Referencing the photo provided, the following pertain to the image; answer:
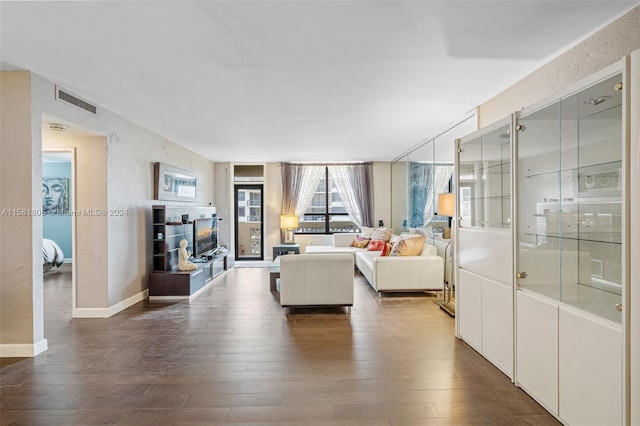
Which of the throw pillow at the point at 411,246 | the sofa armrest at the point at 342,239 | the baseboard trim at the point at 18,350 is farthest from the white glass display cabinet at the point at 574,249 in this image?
the sofa armrest at the point at 342,239

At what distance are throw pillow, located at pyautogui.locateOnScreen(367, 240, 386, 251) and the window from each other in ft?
4.45

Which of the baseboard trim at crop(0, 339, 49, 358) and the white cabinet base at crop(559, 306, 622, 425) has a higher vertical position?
the white cabinet base at crop(559, 306, 622, 425)

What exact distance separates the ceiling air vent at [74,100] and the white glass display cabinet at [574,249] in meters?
4.32

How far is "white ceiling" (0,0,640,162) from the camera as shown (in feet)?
6.68

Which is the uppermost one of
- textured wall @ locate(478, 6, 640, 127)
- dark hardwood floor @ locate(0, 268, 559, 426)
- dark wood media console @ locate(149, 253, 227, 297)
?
textured wall @ locate(478, 6, 640, 127)

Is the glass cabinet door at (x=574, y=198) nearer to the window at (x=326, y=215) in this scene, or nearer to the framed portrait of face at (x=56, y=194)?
the window at (x=326, y=215)

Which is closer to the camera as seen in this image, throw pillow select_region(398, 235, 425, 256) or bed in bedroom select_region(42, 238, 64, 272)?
throw pillow select_region(398, 235, 425, 256)

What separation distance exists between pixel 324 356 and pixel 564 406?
5.74ft

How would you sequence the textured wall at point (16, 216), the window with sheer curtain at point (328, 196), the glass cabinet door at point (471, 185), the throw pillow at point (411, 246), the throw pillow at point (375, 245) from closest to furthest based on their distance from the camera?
the textured wall at point (16, 216)
the glass cabinet door at point (471, 185)
the throw pillow at point (411, 246)
the throw pillow at point (375, 245)
the window with sheer curtain at point (328, 196)

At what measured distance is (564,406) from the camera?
1.94 meters

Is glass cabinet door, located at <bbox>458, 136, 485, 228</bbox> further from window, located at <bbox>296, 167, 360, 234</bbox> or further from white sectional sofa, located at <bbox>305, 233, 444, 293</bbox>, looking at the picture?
window, located at <bbox>296, 167, 360, 234</bbox>

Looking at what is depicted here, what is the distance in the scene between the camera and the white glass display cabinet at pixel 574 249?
168 centimetres

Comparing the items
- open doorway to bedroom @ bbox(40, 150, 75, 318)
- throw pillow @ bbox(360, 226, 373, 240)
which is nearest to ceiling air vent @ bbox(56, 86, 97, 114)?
open doorway to bedroom @ bbox(40, 150, 75, 318)

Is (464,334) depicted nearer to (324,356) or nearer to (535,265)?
(535,265)
